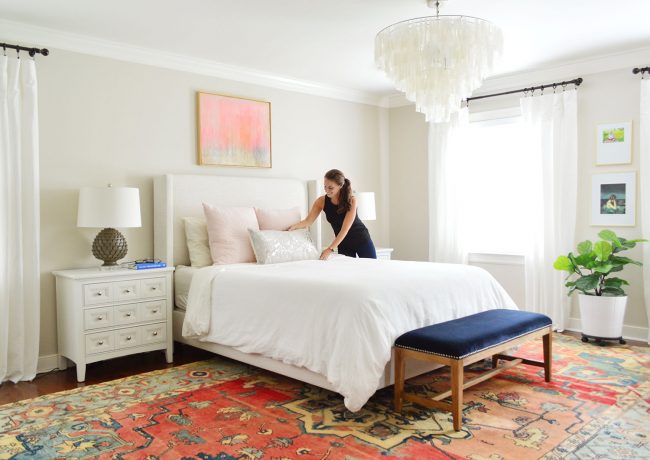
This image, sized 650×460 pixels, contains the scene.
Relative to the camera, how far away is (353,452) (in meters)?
2.59

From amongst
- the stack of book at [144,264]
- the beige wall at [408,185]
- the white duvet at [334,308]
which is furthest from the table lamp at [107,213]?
the beige wall at [408,185]

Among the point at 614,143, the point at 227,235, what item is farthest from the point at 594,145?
the point at 227,235

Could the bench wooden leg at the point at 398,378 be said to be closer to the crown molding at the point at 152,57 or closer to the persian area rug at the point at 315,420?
the persian area rug at the point at 315,420

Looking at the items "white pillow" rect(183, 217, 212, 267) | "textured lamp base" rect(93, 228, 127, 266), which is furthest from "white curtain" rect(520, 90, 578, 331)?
"textured lamp base" rect(93, 228, 127, 266)

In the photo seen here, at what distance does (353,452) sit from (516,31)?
345 centimetres

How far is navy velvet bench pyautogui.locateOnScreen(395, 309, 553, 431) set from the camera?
285 cm

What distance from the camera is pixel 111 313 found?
3988mm

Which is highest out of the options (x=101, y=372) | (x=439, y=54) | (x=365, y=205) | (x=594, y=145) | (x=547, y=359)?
(x=439, y=54)

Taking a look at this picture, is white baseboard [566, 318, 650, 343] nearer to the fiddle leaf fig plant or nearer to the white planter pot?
the white planter pot

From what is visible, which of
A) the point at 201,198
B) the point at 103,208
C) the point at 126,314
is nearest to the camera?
the point at 103,208

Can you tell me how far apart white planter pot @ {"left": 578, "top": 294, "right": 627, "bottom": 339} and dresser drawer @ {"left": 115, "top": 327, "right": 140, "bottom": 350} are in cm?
377

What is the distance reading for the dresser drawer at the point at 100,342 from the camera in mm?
3881

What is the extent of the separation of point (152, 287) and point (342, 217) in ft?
5.80

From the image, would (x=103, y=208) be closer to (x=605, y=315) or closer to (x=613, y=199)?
(x=605, y=315)
